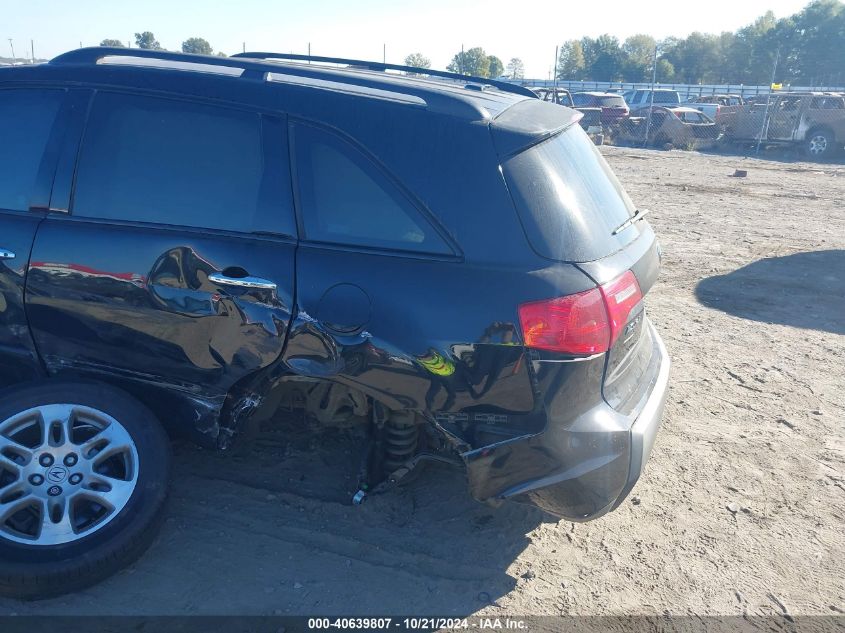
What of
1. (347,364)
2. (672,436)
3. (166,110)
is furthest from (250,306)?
(672,436)

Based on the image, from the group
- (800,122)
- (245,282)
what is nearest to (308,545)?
(245,282)

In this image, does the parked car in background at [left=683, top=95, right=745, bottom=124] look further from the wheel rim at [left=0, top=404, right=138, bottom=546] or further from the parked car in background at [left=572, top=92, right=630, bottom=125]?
the wheel rim at [left=0, top=404, right=138, bottom=546]

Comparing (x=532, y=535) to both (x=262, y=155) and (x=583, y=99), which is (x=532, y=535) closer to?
(x=262, y=155)

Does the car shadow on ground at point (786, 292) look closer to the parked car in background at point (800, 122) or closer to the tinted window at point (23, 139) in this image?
the tinted window at point (23, 139)

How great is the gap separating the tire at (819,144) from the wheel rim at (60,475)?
24.1 meters

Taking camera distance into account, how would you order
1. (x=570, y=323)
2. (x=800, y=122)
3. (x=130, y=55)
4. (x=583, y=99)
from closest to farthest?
(x=570, y=323) → (x=130, y=55) → (x=800, y=122) → (x=583, y=99)

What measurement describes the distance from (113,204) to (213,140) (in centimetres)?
51

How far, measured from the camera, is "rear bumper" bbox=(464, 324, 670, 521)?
9.15 ft

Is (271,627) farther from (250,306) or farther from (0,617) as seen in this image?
(250,306)

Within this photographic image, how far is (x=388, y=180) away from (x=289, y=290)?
23.3 inches

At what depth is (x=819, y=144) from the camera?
2220 cm

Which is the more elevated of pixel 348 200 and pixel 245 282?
pixel 348 200

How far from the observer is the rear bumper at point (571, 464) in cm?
279

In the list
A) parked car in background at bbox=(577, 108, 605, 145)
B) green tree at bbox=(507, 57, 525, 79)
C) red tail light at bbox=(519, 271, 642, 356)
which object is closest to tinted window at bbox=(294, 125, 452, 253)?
red tail light at bbox=(519, 271, 642, 356)
